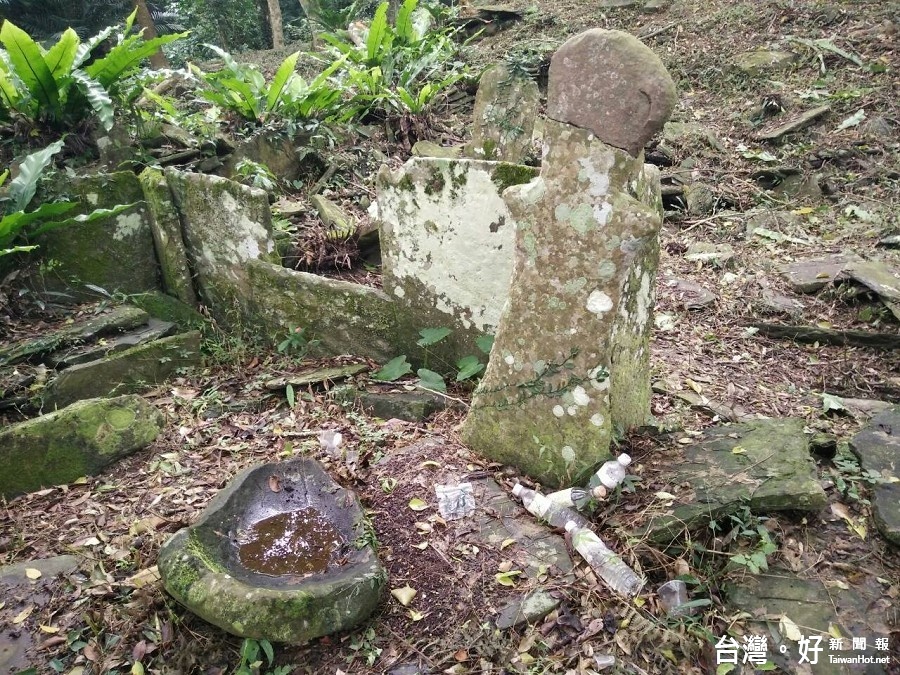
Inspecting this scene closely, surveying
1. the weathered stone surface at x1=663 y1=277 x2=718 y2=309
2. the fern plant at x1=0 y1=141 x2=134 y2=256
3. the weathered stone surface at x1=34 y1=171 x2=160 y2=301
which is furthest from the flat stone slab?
the weathered stone surface at x1=34 y1=171 x2=160 y2=301

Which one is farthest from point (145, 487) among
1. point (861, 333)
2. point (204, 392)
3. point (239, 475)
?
point (861, 333)

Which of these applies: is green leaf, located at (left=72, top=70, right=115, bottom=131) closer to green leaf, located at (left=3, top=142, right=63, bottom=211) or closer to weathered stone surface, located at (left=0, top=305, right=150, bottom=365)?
green leaf, located at (left=3, top=142, right=63, bottom=211)

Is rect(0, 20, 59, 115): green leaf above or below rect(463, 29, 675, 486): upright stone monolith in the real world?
above

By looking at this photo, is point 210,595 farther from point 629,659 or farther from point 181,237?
point 181,237

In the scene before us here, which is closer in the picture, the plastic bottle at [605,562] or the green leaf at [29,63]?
the plastic bottle at [605,562]

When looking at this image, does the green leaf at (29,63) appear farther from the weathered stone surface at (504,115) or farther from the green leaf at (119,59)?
the weathered stone surface at (504,115)

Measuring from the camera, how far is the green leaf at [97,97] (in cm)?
482

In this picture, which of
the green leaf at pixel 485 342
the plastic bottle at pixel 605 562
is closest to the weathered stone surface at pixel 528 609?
the plastic bottle at pixel 605 562

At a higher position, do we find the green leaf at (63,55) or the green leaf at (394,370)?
the green leaf at (63,55)

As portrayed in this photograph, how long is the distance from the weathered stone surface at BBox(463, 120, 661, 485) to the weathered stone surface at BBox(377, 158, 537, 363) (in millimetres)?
711

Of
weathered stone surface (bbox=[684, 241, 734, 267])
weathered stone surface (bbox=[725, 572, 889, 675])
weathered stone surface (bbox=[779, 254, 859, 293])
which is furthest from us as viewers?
weathered stone surface (bbox=[684, 241, 734, 267])

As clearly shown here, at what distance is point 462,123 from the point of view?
294 inches

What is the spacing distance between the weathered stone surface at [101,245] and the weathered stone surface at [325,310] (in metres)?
0.98

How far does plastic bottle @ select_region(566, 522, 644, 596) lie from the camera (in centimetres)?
231
